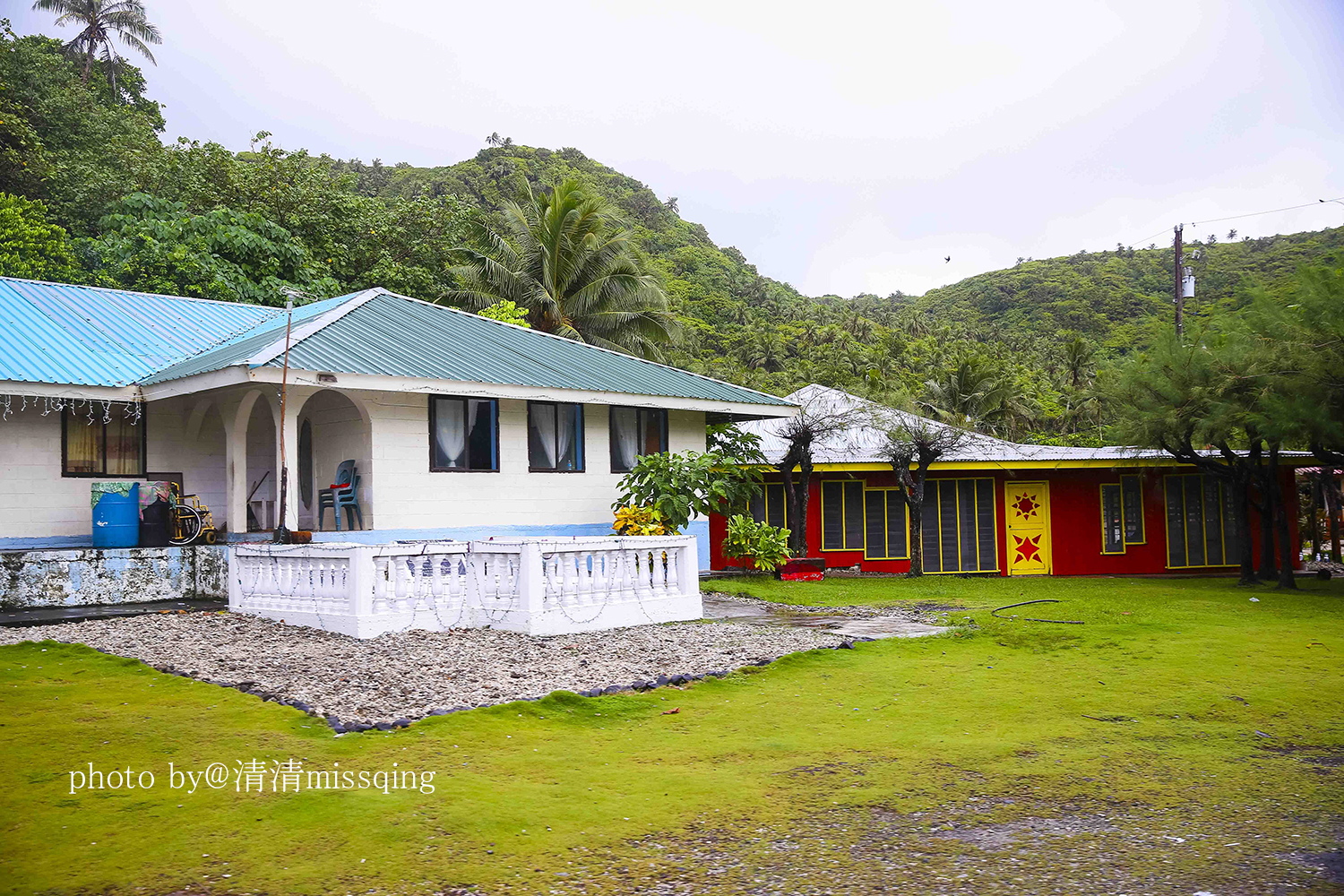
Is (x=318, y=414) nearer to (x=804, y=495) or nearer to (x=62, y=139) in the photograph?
(x=804, y=495)

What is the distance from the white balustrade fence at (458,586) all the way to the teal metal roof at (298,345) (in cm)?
283

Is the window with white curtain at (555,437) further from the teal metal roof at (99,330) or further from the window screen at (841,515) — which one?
the window screen at (841,515)

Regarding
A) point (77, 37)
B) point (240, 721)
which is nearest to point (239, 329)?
point (240, 721)

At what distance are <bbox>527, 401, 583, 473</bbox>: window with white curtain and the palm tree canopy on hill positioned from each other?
1355cm

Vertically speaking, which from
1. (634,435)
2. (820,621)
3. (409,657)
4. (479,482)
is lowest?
(820,621)

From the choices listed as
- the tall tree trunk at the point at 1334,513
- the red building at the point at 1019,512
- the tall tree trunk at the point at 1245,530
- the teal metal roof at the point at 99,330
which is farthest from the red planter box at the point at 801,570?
the tall tree trunk at the point at 1334,513

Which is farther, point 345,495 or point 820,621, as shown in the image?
point 345,495

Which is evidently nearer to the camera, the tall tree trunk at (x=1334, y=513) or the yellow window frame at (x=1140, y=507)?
the yellow window frame at (x=1140, y=507)

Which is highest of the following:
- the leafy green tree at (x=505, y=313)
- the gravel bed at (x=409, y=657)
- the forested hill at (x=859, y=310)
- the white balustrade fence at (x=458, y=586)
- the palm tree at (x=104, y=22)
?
the palm tree at (x=104, y=22)

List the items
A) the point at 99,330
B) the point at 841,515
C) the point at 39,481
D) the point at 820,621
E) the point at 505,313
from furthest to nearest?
the point at 505,313 < the point at 841,515 < the point at 99,330 < the point at 39,481 < the point at 820,621

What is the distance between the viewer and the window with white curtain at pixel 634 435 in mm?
16922

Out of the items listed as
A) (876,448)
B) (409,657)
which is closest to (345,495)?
(409,657)

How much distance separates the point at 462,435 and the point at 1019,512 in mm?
12889

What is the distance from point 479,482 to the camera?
585 inches
